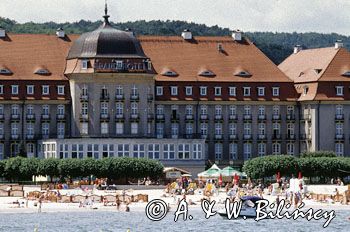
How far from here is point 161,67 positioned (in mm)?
174000

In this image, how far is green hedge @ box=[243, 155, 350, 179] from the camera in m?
159

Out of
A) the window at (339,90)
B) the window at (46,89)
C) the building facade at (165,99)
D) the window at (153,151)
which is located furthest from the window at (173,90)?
the window at (339,90)

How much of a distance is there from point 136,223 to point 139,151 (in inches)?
1885

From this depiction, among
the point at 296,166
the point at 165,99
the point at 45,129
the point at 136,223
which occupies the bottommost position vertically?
the point at 136,223

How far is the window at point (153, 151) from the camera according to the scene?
549ft

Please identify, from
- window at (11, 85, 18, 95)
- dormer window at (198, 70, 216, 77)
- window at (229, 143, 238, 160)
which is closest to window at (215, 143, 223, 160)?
window at (229, 143, 238, 160)

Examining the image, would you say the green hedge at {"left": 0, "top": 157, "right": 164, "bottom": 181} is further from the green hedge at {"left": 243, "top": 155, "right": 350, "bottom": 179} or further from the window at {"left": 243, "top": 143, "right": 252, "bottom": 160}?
the window at {"left": 243, "top": 143, "right": 252, "bottom": 160}

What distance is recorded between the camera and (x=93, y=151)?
166 meters

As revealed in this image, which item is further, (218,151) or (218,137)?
(218,137)

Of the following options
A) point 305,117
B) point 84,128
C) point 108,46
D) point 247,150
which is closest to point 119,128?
point 84,128

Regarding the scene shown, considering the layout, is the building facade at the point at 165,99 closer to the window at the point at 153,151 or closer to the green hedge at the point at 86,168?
the window at the point at 153,151

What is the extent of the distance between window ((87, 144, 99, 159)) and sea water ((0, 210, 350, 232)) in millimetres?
36626

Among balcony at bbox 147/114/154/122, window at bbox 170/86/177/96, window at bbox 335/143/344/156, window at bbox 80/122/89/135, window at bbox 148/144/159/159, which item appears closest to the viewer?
window at bbox 148/144/159/159

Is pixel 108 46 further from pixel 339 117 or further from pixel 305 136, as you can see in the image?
pixel 339 117
